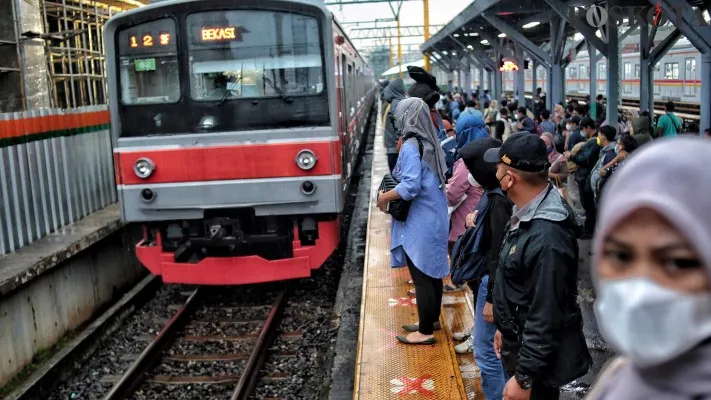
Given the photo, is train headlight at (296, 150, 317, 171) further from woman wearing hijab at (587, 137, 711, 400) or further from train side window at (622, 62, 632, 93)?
train side window at (622, 62, 632, 93)

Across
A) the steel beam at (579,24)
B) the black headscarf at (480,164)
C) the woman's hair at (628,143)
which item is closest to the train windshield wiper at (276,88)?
the woman's hair at (628,143)

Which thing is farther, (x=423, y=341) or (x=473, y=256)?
(x=423, y=341)

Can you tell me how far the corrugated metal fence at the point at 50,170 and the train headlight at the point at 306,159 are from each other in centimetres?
241

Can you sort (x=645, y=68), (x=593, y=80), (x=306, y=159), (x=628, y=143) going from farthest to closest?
(x=593, y=80) < (x=645, y=68) < (x=628, y=143) < (x=306, y=159)

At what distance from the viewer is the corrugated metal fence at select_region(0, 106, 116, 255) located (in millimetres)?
6355

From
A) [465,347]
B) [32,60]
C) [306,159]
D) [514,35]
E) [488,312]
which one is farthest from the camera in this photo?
[514,35]

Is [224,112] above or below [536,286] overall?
above

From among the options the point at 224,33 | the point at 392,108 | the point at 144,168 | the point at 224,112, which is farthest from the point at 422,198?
the point at 392,108

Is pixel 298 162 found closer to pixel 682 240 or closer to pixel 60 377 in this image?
pixel 60 377

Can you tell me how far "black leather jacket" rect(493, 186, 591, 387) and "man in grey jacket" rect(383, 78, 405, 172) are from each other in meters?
5.18

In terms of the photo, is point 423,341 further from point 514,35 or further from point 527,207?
point 514,35

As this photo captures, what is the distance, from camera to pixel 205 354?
20.5 ft

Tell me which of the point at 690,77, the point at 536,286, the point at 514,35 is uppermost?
the point at 514,35

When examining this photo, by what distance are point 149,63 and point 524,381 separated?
17.3ft
